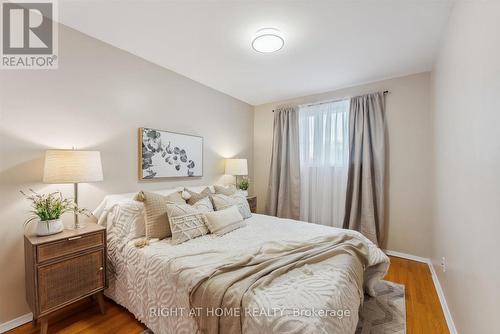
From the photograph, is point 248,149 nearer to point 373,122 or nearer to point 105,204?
point 373,122

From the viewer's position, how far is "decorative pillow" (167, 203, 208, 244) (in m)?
1.93

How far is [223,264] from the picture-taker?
4.74 feet

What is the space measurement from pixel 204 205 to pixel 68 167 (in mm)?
1212

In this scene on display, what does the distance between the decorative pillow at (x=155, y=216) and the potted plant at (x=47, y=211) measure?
1.80 feet

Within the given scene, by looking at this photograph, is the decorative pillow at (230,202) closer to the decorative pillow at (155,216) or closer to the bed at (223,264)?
the bed at (223,264)

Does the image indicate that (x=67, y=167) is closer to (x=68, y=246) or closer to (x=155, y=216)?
(x=68, y=246)

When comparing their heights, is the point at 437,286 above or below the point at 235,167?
below

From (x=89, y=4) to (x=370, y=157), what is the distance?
11.7ft

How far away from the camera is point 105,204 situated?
2.16 metres

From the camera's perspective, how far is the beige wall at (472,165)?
101 cm

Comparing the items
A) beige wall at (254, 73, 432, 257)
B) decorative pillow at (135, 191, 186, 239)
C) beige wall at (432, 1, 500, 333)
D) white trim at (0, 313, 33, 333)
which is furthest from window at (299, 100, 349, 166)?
white trim at (0, 313, 33, 333)

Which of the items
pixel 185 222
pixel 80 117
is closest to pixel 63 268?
pixel 185 222

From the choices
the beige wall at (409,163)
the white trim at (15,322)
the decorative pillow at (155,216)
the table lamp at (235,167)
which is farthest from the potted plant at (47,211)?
the beige wall at (409,163)

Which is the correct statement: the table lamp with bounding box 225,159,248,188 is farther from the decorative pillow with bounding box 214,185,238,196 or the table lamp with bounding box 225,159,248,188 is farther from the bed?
the bed
